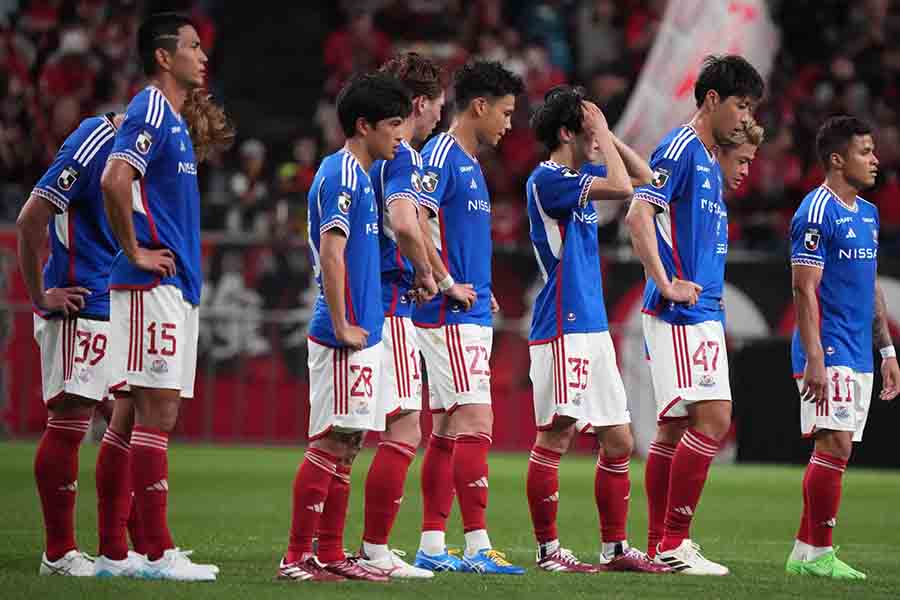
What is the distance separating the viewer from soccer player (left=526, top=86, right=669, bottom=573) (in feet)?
28.3

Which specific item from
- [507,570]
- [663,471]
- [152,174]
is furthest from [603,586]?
[152,174]

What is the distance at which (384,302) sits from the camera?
846 centimetres

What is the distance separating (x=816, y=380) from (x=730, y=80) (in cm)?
170

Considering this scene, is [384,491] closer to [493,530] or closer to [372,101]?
[372,101]

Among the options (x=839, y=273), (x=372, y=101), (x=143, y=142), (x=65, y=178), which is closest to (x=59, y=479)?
(x=65, y=178)

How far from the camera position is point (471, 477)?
8.59m

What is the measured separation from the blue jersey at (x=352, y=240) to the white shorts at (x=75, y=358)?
3.57 feet

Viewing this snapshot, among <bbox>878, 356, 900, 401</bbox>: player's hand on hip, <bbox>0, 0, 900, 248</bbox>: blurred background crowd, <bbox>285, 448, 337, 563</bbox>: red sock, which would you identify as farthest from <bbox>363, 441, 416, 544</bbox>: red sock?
<bbox>0, 0, 900, 248</bbox>: blurred background crowd

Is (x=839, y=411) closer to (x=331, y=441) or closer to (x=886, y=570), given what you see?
(x=886, y=570)

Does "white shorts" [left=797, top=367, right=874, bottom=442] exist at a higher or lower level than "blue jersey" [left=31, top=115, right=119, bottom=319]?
lower

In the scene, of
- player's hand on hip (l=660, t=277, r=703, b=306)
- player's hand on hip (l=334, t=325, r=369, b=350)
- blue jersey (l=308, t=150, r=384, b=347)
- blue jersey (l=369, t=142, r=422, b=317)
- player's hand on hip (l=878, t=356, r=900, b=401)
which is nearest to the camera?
player's hand on hip (l=334, t=325, r=369, b=350)

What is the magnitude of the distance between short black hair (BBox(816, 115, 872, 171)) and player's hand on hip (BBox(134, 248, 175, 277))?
3805 millimetres

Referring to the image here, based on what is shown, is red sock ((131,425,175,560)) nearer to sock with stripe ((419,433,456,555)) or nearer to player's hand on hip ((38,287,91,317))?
player's hand on hip ((38,287,91,317))

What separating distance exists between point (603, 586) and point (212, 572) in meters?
1.87
